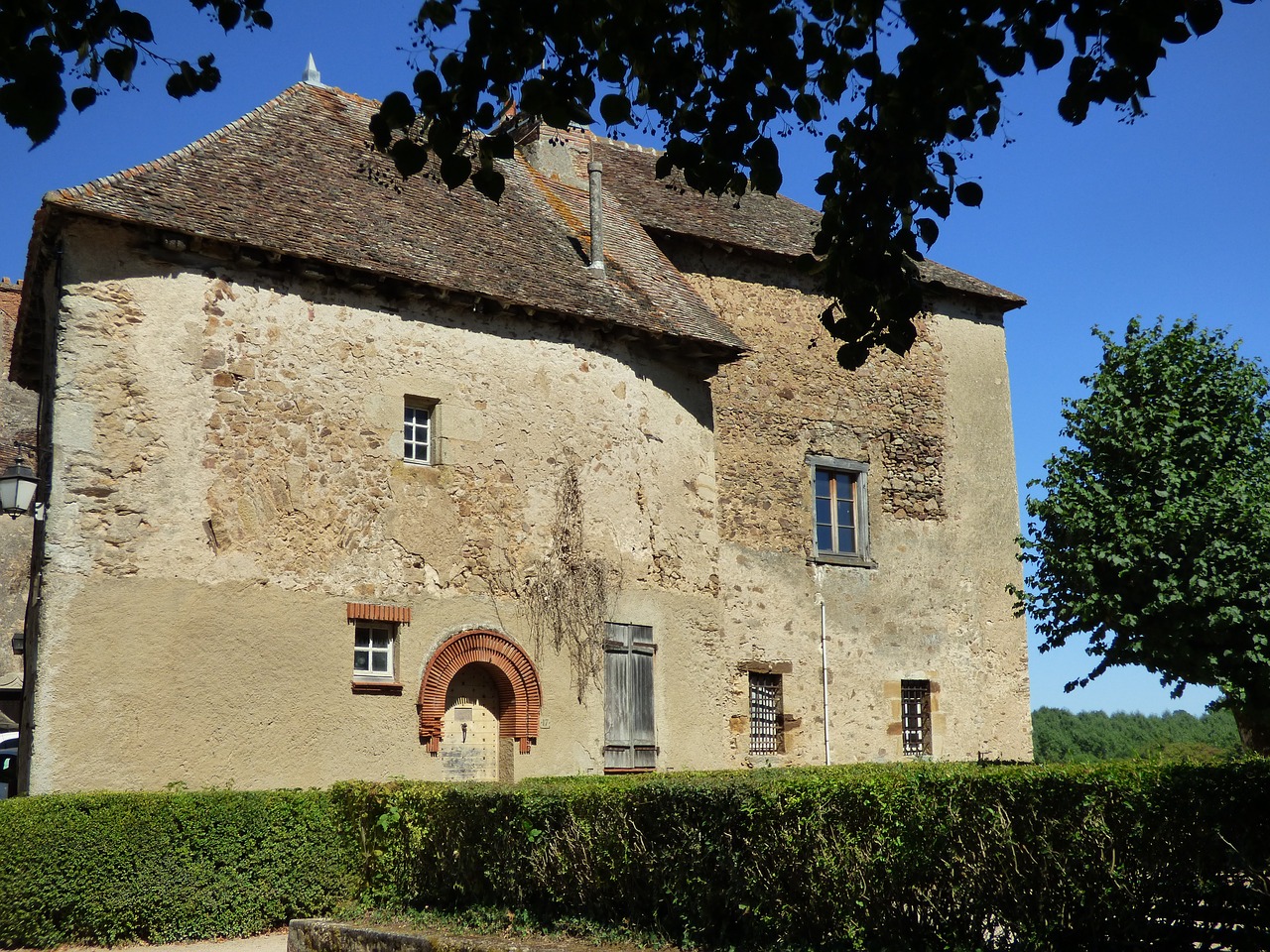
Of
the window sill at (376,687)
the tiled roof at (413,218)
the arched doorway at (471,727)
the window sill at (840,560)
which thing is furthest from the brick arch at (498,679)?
the window sill at (840,560)

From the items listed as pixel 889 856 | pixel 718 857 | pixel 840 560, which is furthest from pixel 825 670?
pixel 889 856

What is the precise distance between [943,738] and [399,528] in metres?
9.66

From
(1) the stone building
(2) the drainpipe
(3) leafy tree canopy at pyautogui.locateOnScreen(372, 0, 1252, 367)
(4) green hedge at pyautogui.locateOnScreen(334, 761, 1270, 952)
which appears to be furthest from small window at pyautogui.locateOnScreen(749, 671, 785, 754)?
(3) leafy tree canopy at pyautogui.locateOnScreen(372, 0, 1252, 367)

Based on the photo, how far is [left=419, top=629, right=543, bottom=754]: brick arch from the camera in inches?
562

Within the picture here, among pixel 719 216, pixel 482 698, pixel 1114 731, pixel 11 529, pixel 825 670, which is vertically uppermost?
pixel 719 216

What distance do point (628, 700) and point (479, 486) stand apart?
3.30m

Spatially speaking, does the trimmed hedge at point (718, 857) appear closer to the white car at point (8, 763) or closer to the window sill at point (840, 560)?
the white car at point (8, 763)

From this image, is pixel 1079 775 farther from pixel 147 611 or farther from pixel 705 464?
pixel 705 464

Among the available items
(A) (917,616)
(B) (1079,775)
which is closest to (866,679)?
(A) (917,616)

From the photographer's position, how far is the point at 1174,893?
633 centimetres

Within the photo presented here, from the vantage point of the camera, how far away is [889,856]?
723 cm

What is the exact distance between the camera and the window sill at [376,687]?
45.1 ft

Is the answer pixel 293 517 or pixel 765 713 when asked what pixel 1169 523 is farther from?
pixel 293 517

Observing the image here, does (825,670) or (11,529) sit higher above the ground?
(11,529)
